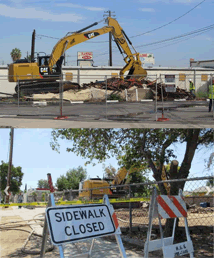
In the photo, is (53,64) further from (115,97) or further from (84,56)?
(84,56)

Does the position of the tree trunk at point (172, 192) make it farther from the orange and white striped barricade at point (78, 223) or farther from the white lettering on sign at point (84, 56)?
the white lettering on sign at point (84, 56)

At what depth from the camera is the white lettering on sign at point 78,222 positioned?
15.0ft

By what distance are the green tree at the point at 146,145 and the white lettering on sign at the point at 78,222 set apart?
3939 millimetres

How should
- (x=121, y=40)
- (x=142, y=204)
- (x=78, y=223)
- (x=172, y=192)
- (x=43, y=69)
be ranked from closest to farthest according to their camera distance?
(x=78, y=223)
(x=172, y=192)
(x=142, y=204)
(x=43, y=69)
(x=121, y=40)

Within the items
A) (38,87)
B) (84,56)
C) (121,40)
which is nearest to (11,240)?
(38,87)

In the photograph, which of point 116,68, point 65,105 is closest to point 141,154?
point 65,105

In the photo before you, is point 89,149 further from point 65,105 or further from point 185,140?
point 65,105

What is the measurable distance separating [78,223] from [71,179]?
6189 centimetres

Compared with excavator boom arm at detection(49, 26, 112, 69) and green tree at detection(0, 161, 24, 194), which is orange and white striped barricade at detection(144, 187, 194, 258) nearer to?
excavator boom arm at detection(49, 26, 112, 69)

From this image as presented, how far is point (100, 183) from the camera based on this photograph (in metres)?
20.9

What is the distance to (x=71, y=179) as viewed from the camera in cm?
6581

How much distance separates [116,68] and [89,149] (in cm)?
3156

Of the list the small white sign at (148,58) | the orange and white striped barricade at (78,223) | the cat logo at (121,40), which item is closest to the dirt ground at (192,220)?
the orange and white striped barricade at (78,223)

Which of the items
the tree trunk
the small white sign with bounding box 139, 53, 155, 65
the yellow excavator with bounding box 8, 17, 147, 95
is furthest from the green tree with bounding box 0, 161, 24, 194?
the tree trunk
